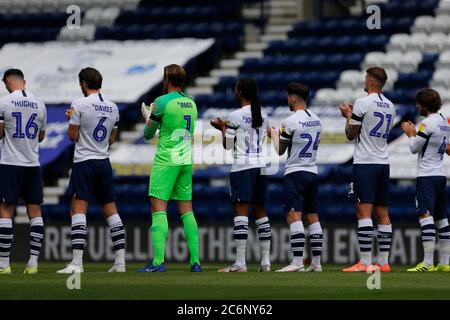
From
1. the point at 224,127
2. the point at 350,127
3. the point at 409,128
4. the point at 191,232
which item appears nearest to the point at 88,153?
the point at 191,232

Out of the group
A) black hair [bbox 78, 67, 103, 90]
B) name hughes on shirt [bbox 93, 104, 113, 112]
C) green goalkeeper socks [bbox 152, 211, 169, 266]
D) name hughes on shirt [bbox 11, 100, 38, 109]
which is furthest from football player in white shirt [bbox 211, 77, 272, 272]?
name hughes on shirt [bbox 11, 100, 38, 109]

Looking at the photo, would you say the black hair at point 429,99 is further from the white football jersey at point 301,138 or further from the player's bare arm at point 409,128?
the white football jersey at point 301,138

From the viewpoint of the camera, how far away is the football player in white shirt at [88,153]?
14.1 meters

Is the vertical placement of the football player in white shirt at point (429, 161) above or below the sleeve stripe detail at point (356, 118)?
below

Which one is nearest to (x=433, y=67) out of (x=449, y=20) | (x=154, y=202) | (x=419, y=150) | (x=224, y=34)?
(x=449, y=20)

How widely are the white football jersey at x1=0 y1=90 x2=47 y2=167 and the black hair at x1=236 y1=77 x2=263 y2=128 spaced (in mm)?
2197

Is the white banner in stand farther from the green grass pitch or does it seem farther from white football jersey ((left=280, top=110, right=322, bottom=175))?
the green grass pitch

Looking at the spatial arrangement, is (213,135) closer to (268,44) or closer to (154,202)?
(268,44)

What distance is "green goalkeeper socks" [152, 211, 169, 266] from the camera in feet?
46.6

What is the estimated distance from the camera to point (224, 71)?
2736cm

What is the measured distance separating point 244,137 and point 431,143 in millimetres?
2191

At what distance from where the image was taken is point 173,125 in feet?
47.0

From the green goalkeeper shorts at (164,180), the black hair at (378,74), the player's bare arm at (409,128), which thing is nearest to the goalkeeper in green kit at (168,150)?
the green goalkeeper shorts at (164,180)

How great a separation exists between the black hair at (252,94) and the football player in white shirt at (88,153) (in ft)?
4.73
